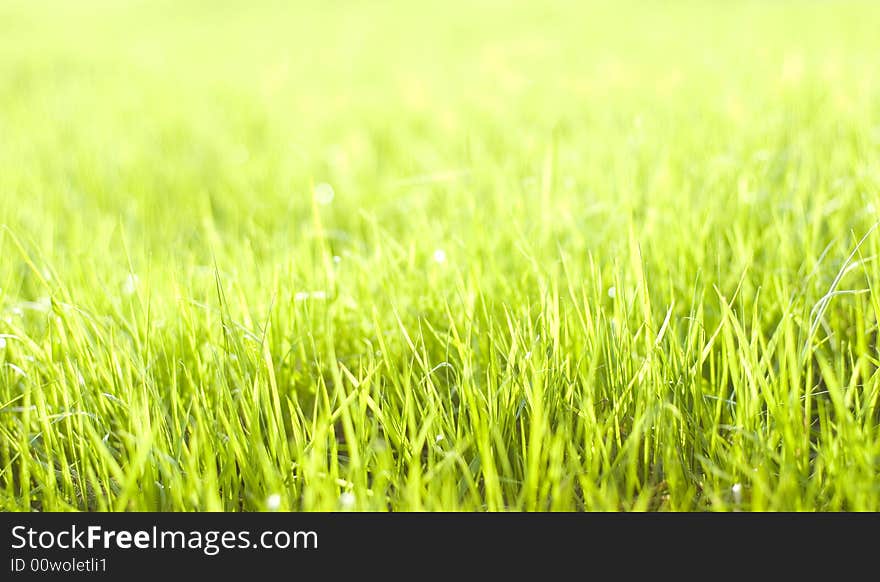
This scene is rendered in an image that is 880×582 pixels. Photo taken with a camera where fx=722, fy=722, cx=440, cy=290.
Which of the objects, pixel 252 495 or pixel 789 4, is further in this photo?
pixel 789 4

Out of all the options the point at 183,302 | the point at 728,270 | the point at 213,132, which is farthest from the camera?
the point at 213,132

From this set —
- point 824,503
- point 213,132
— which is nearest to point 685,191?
point 824,503

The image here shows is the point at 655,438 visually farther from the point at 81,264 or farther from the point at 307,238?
the point at 81,264

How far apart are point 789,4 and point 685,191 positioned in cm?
714

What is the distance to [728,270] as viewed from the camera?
1.56 meters

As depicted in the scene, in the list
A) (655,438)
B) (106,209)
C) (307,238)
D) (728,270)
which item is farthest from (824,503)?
(106,209)

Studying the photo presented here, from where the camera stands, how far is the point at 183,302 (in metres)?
1.35

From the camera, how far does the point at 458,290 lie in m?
1.31

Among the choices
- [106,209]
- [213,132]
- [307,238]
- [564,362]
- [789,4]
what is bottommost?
[564,362]

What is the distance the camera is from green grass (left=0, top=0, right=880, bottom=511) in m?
1.02

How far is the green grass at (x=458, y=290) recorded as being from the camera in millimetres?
1022
